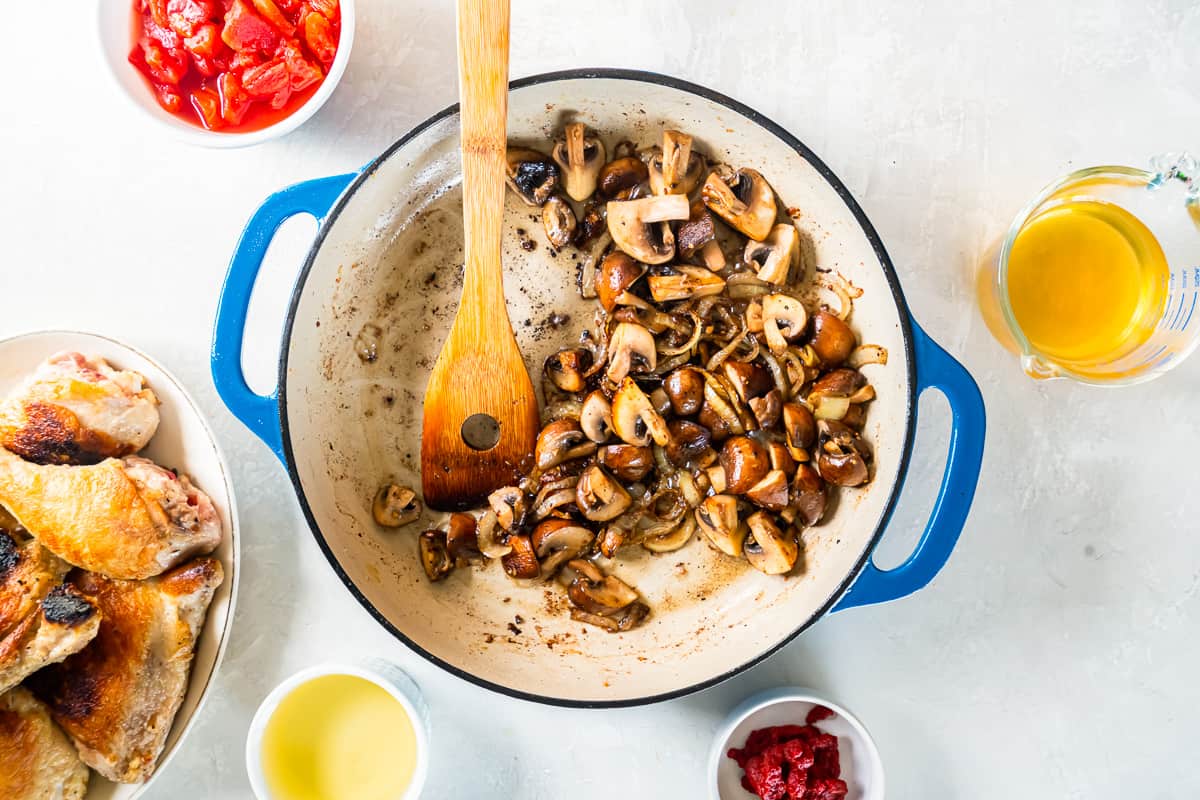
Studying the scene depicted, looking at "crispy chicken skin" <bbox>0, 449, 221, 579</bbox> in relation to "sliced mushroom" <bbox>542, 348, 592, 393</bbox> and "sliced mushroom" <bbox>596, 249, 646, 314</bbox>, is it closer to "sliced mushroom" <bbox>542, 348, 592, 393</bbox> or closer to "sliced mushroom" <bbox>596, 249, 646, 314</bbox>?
"sliced mushroom" <bbox>542, 348, 592, 393</bbox>

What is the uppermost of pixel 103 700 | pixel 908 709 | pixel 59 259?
pixel 59 259

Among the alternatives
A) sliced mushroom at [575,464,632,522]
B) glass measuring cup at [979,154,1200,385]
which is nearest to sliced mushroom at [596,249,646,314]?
sliced mushroom at [575,464,632,522]

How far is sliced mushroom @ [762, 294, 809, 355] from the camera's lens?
1.70 metres

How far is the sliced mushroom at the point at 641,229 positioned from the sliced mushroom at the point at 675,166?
34 millimetres

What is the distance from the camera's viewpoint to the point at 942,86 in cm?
185

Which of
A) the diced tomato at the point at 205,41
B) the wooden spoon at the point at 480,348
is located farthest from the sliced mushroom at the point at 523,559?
the diced tomato at the point at 205,41

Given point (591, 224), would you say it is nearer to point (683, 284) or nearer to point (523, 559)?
point (683, 284)

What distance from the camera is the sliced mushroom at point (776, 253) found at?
1.71 metres

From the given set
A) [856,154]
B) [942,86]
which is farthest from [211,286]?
[942,86]

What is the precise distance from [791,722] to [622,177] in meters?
1.22

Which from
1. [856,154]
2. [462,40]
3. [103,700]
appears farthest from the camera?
[856,154]

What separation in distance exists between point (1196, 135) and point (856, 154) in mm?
780

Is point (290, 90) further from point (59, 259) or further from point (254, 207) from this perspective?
point (59, 259)

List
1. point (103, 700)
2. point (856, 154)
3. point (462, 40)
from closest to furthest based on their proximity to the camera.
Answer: point (462, 40) < point (103, 700) < point (856, 154)
